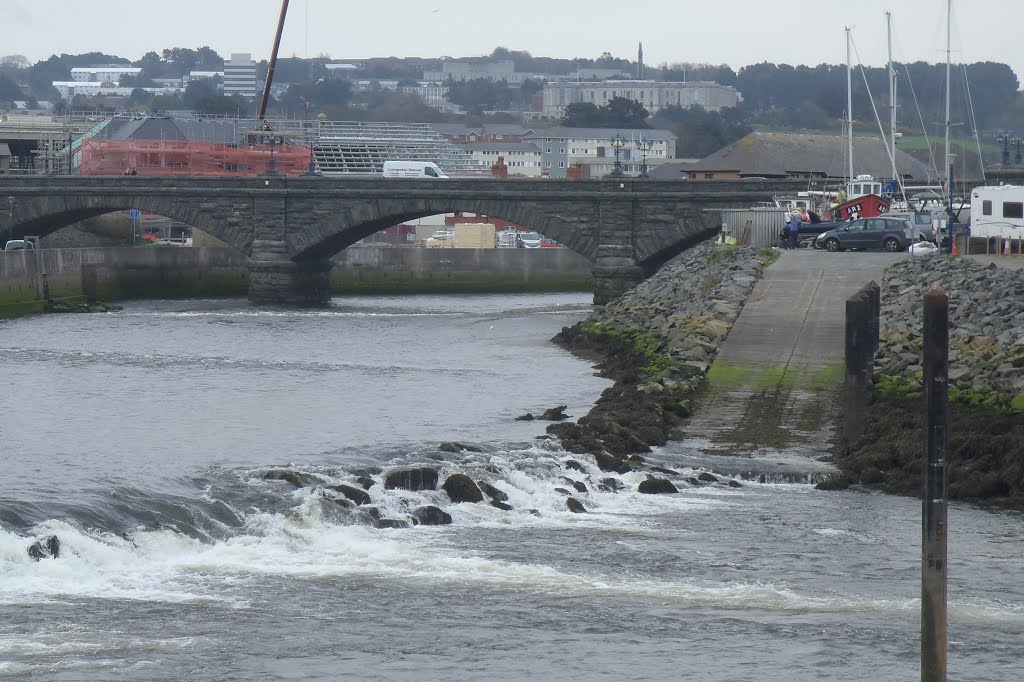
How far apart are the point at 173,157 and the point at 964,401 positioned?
254ft

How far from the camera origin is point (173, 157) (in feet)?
328

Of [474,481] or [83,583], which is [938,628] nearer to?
[83,583]

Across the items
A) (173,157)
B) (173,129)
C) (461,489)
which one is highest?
(173,129)

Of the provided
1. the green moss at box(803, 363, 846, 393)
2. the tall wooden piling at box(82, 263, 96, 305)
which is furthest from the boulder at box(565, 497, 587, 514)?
the tall wooden piling at box(82, 263, 96, 305)

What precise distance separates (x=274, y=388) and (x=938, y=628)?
26.1 m

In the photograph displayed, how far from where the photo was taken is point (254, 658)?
1683 cm

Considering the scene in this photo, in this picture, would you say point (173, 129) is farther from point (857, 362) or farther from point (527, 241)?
point (857, 362)

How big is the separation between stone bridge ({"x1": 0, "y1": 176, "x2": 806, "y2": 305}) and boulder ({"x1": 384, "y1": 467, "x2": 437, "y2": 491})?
43.8 metres

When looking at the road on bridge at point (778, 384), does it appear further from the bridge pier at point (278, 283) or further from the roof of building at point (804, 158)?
the roof of building at point (804, 158)

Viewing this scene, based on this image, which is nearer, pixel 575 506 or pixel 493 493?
pixel 575 506

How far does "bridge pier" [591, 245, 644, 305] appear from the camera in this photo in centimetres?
6919

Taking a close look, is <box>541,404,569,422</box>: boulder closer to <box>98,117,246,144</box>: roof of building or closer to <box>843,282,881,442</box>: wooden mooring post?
<box>843,282,881,442</box>: wooden mooring post

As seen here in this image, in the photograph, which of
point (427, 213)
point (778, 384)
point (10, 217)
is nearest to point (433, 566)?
point (778, 384)

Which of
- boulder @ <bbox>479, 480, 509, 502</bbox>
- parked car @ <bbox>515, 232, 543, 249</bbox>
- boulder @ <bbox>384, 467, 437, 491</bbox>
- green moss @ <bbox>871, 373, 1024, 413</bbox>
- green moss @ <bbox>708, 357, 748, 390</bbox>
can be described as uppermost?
green moss @ <bbox>871, 373, 1024, 413</bbox>
